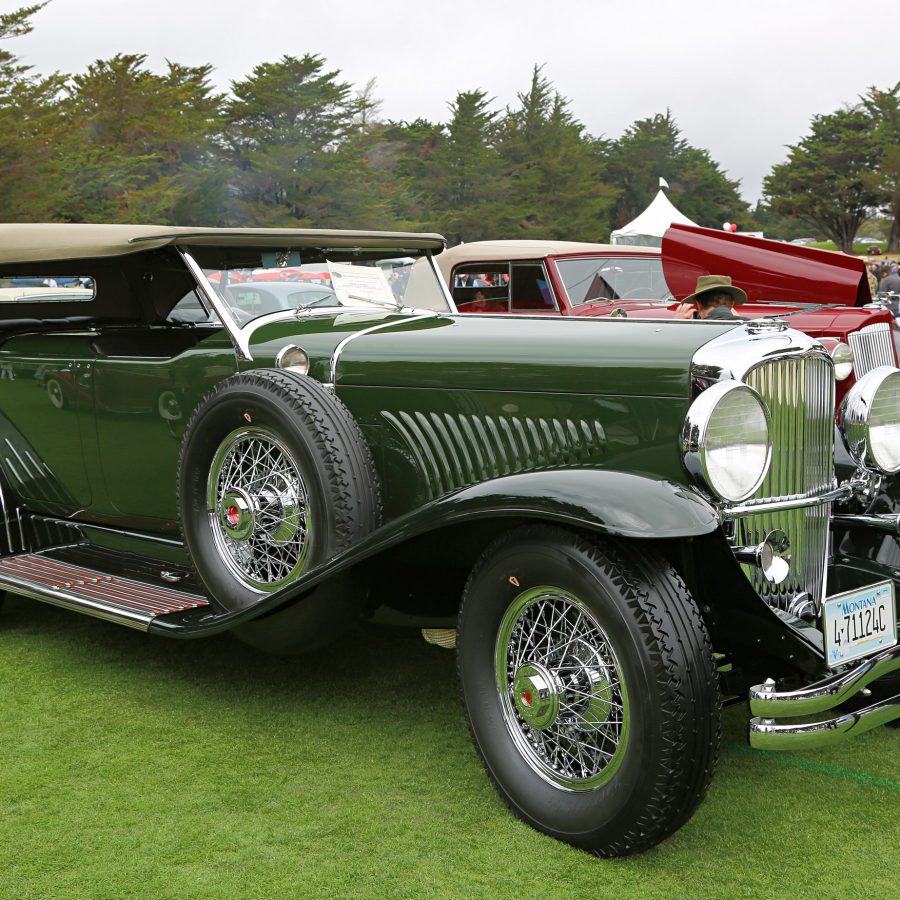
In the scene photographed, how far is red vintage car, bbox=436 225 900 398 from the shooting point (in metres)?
7.25

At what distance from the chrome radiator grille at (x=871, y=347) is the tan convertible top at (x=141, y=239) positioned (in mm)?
3669

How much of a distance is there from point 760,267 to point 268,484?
18.1 feet

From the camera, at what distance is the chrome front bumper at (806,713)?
2521mm

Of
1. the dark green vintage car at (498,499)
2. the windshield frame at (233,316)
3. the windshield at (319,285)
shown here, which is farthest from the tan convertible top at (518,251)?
the windshield frame at (233,316)

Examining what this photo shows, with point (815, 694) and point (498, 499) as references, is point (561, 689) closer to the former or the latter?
point (498, 499)

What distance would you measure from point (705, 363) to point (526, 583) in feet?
2.58

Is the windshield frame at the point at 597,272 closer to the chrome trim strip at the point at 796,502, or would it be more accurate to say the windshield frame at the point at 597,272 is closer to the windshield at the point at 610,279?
the windshield at the point at 610,279

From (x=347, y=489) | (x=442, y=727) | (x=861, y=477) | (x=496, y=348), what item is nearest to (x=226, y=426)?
(x=347, y=489)

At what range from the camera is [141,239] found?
13.1 feet

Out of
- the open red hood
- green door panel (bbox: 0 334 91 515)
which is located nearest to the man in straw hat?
the open red hood

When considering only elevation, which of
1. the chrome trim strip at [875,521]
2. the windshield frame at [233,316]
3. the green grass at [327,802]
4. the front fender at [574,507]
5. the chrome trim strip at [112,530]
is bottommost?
the green grass at [327,802]

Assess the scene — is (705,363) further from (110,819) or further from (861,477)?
(110,819)

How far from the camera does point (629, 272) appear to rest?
30.8ft

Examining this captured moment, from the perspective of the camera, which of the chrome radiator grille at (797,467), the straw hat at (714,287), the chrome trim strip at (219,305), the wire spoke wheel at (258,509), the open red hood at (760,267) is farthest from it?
the open red hood at (760,267)
